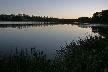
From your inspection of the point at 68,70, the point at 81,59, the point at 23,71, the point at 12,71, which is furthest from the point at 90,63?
the point at 12,71

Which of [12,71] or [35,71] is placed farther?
[35,71]

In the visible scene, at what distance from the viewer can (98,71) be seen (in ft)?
35.5

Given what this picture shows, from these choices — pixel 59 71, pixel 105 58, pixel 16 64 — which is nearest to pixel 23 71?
pixel 16 64

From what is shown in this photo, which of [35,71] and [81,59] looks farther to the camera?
[81,59]

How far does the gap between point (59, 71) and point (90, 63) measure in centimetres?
298

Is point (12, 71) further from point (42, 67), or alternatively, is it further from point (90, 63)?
point (90, 63)

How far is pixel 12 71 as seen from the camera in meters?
9.44

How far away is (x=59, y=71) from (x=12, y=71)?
2.77 meters

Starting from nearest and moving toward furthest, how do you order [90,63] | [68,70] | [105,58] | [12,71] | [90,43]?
[12,71] < [68,70] < [90,63] < [105,58] < [90,43]

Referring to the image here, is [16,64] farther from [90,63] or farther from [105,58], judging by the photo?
[105,58]

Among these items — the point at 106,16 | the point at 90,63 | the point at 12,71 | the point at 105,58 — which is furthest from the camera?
the point at 106,16

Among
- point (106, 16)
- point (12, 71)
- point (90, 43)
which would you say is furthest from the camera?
point (106, 16)

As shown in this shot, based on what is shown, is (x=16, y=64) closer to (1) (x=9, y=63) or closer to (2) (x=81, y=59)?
(1) (x=9, y=63)

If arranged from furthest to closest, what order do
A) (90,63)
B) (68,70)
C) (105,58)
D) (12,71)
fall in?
(105,58) → (90,63) → (68,70) → (12,71)
